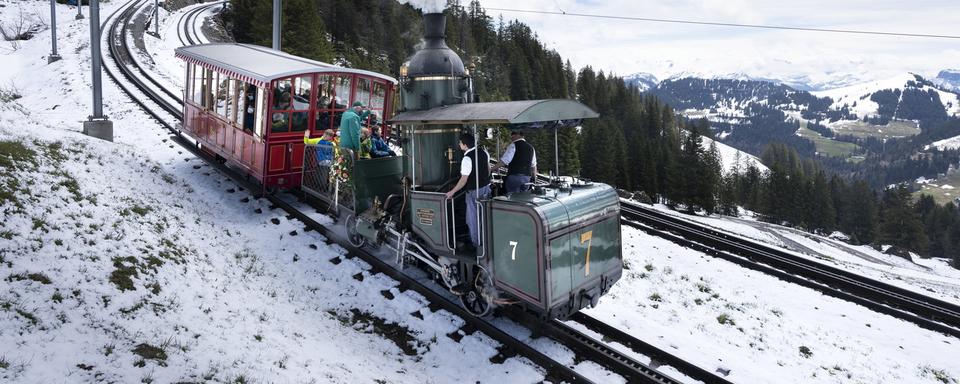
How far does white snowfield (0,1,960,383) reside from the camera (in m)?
5.91

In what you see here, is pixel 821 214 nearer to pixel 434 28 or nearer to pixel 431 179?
pixel 431 179

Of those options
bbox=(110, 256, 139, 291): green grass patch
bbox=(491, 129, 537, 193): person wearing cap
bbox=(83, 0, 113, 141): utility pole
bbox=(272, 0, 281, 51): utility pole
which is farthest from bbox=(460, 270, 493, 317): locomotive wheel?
bbox=(83, 0, 113, 141): utility pole

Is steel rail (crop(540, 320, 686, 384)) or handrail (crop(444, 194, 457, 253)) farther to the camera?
handrail (crop(444, 194, 457, 253))

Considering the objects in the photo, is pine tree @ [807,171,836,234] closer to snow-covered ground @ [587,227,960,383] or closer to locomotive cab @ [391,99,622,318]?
snow-covered ground @ [587,227,960,383]

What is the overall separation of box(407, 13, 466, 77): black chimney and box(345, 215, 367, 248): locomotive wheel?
3.26 metres

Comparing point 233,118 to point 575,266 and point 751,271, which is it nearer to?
point 575,266

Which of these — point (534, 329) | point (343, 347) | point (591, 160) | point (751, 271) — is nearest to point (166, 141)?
point (343, 347)

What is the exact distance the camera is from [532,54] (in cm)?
9244

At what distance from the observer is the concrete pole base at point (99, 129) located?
1552cm

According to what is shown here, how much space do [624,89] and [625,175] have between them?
139 feet

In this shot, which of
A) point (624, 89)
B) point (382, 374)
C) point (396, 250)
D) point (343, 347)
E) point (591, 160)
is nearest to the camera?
point (382, 374)

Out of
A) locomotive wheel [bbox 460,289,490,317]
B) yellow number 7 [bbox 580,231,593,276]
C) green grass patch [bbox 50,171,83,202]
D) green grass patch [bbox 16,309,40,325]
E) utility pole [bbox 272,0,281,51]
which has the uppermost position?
utility pole [bbox 272,0,281,51]

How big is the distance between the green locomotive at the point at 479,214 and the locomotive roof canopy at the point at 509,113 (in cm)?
2

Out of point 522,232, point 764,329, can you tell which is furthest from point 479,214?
point 764,329
